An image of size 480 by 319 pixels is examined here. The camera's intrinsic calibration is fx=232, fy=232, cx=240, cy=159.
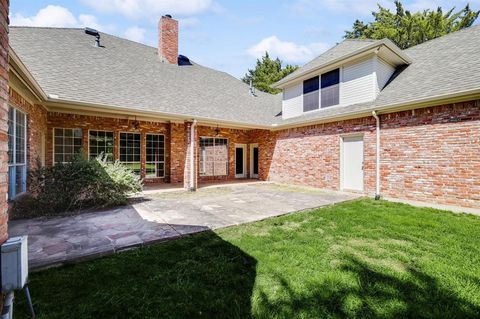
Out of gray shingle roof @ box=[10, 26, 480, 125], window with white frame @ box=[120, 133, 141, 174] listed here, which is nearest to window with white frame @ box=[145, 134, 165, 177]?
window with white frame @ box=[120, 133, 141, 174]

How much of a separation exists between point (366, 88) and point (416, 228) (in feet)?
19.5

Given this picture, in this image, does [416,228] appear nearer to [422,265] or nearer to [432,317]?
[422,265]

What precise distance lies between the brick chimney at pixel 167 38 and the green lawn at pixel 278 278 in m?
12.0

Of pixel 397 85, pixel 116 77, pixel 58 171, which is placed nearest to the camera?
pixel 58 171

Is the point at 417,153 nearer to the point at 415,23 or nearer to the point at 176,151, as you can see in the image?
the point at 176,151

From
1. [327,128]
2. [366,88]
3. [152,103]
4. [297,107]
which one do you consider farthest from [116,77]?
[366,88]

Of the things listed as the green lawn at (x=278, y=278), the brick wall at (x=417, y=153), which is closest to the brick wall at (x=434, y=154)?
the brick wall at (x=417, y=153)

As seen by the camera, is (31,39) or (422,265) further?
(31,39)

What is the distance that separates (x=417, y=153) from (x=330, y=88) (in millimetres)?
4361

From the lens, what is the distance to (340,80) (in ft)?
31.2

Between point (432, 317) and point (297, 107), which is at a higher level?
point (297, 107)

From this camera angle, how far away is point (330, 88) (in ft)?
32.7

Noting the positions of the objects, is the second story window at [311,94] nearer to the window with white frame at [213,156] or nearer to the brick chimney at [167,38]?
the window with white frame at [213,156]

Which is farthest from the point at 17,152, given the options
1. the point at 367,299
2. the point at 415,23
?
the point at 415,23
